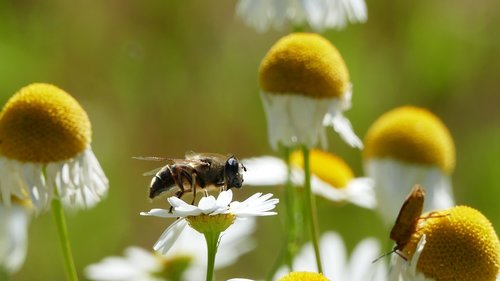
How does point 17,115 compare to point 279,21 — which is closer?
point 17,115

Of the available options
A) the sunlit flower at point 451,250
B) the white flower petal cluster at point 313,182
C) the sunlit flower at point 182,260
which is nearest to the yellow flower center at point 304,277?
the sunlit flower at point 451,250

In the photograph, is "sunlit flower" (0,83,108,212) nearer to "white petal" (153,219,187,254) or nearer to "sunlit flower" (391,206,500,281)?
"white petal" (153,219,187,254)

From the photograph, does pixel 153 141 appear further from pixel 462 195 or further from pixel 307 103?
pixel 307 103

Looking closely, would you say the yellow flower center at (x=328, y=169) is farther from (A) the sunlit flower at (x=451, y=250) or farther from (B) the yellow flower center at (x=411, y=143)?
(A) the sunlit flower at (x=451, y=250)

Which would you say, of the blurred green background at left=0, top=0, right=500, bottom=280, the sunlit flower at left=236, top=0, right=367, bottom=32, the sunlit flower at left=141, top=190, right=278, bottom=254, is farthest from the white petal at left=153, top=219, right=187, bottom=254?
the blurred green background at left=0, top=0, right=500, bottom=280

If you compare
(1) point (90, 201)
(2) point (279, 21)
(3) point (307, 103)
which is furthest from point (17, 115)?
(2) point (279, 21)

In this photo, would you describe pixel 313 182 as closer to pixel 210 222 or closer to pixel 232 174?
pixel 232 174

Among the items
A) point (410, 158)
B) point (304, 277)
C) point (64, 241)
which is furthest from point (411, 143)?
point (304, 277)
